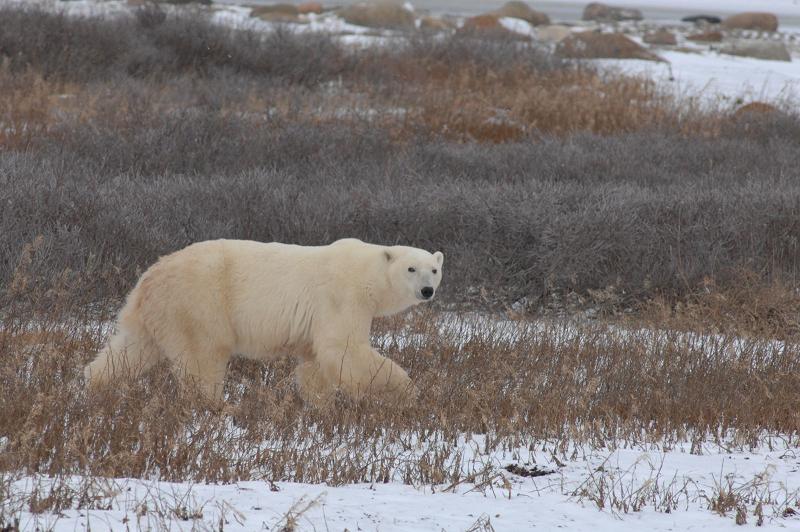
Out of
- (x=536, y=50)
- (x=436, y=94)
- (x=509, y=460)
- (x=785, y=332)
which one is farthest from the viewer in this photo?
(x=536, y=50)

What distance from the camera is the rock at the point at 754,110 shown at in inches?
485

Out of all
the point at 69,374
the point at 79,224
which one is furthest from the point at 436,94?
the point at 69,374

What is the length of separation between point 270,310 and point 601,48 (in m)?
15.6

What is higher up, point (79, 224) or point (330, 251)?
point (330, 251)

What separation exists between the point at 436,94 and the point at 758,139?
13.5 ft

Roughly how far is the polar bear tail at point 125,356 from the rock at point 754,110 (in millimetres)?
9952

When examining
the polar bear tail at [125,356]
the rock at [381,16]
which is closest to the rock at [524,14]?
the rock at [381,16]

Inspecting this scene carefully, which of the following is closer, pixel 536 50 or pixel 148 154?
pixel 148 154

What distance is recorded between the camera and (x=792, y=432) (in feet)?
13.7

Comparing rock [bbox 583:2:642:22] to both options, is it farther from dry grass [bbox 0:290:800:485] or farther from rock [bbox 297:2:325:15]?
dry grass [bbox 0:290:800:485]

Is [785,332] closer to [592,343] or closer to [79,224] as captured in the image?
[592,343]

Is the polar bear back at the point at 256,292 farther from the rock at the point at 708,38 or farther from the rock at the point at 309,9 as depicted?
the rock at the point at 309,9

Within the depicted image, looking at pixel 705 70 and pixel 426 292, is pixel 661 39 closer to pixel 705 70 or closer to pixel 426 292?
pixel 705 70

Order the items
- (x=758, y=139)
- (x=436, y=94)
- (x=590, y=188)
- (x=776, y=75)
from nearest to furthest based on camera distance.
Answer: (x=590, y=188), (x=758, y=139), (x=436, y=94), (x=776, y=75)
